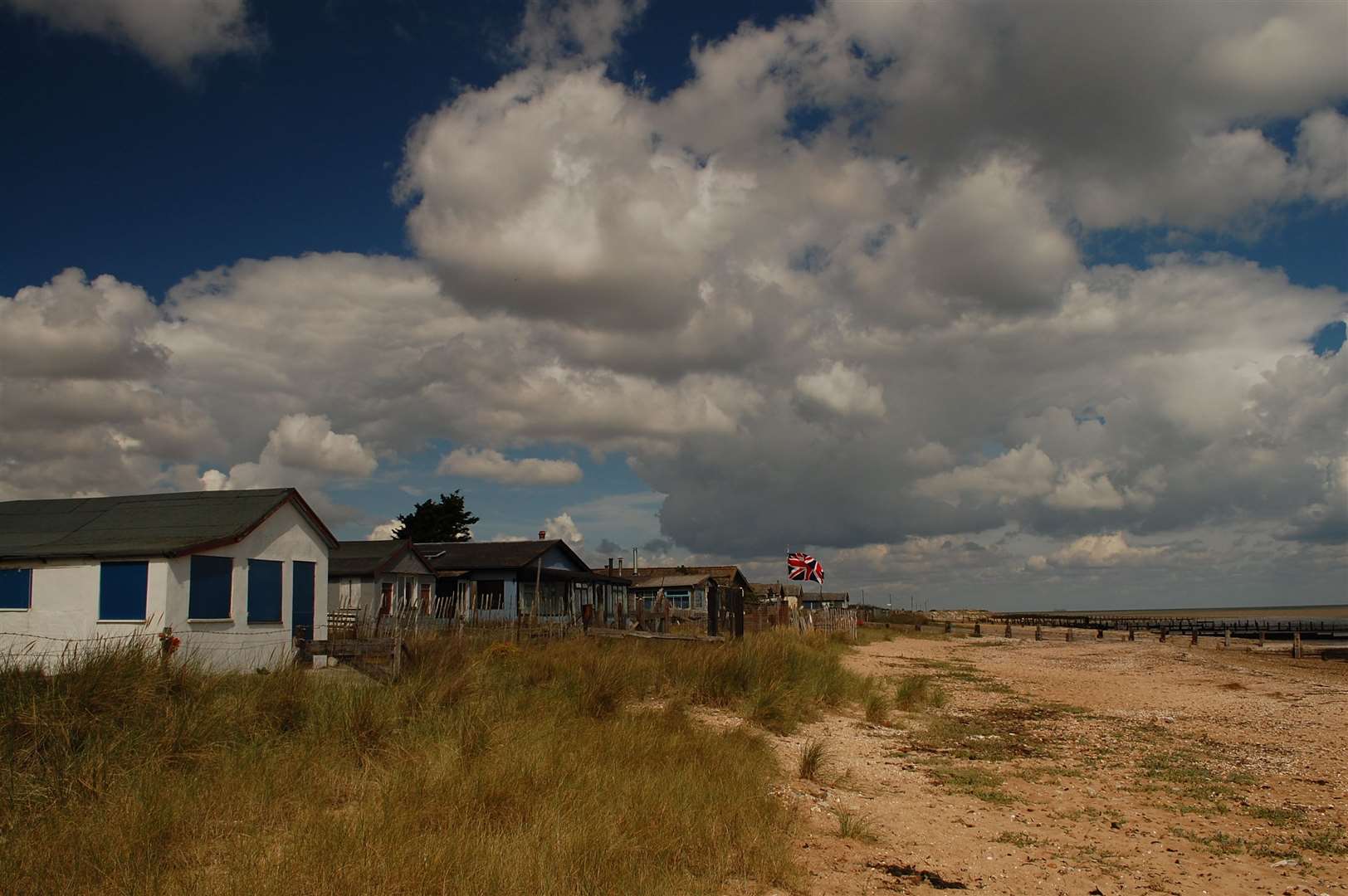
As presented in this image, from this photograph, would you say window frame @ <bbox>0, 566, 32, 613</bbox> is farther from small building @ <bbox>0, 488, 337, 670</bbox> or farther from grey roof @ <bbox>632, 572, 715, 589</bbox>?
grey roof @ <bbox>632, 572, 715, 589</bbox>

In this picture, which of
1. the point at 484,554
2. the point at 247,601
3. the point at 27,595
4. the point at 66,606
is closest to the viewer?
the point at 66,606

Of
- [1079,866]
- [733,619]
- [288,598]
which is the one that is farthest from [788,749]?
[288,598]

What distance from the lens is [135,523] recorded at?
2033 cm

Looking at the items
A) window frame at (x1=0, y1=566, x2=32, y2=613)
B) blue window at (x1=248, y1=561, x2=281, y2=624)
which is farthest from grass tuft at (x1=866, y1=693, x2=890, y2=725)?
window frame at (x1=0, y1=566, x2=32, y2=613)

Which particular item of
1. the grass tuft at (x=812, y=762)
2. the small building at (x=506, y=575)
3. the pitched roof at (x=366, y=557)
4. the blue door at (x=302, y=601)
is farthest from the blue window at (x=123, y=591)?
the small building at (x=506, y=575)

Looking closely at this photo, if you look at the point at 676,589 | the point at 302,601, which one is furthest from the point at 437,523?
the point at 302,601

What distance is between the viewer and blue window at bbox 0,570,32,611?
731 inches

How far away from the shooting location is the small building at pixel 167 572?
17891 mm

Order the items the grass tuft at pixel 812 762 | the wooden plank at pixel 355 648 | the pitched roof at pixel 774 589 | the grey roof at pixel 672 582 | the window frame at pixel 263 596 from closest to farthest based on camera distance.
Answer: the grass tuft at pixel 812 762 < the wooden plank at pixel 355 648 < the window frame at pixel 263 596 < the grey roof at pixel 672 582 < the pitched roof at pixel 774 589

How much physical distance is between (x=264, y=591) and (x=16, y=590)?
457 centimetres

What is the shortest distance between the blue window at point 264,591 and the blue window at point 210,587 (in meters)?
0.72

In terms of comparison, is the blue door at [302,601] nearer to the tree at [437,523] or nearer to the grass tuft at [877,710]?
the grass tuft at [877,710]

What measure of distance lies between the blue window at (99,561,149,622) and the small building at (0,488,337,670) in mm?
23

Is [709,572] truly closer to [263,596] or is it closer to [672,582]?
[672,582]
